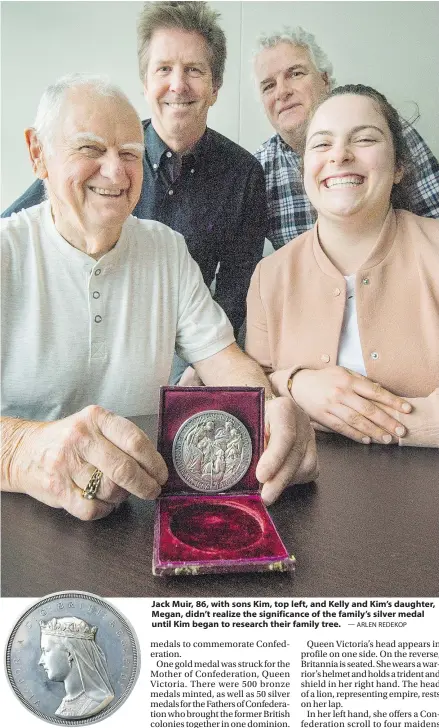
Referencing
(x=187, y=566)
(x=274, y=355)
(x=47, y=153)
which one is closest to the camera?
(x=187, y=566)

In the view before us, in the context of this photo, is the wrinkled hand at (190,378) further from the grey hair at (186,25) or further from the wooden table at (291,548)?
the grey hair at (186,25)

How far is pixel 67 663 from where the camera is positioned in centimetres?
57

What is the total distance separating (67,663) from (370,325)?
774 millimetres

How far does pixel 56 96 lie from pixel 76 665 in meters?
0.81

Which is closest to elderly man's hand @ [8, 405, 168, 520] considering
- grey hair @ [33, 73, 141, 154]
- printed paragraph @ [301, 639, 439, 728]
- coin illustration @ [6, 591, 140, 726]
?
coin illustration @ [6, 591, 140, 726]

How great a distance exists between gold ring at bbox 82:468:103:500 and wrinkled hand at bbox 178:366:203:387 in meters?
0.43

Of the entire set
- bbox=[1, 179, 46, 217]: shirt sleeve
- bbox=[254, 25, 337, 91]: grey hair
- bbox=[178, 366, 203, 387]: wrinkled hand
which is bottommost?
bbox=[178, 366, 203, 387]: wrinkled hand

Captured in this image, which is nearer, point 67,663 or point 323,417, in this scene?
point 67,663

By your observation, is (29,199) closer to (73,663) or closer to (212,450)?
(212,450)

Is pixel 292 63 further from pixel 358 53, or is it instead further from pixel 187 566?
pixel 187 566

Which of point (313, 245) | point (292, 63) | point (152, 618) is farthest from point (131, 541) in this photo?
point (292, 63)

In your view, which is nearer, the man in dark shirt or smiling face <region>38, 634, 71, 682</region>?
smiling face <region>38, 634, 71, 682</region>

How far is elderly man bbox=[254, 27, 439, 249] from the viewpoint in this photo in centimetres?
100

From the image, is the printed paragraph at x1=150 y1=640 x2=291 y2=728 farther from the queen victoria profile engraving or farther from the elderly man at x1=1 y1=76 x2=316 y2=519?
the elderly man at x1=1 y1=76 x2=316 y2=519
